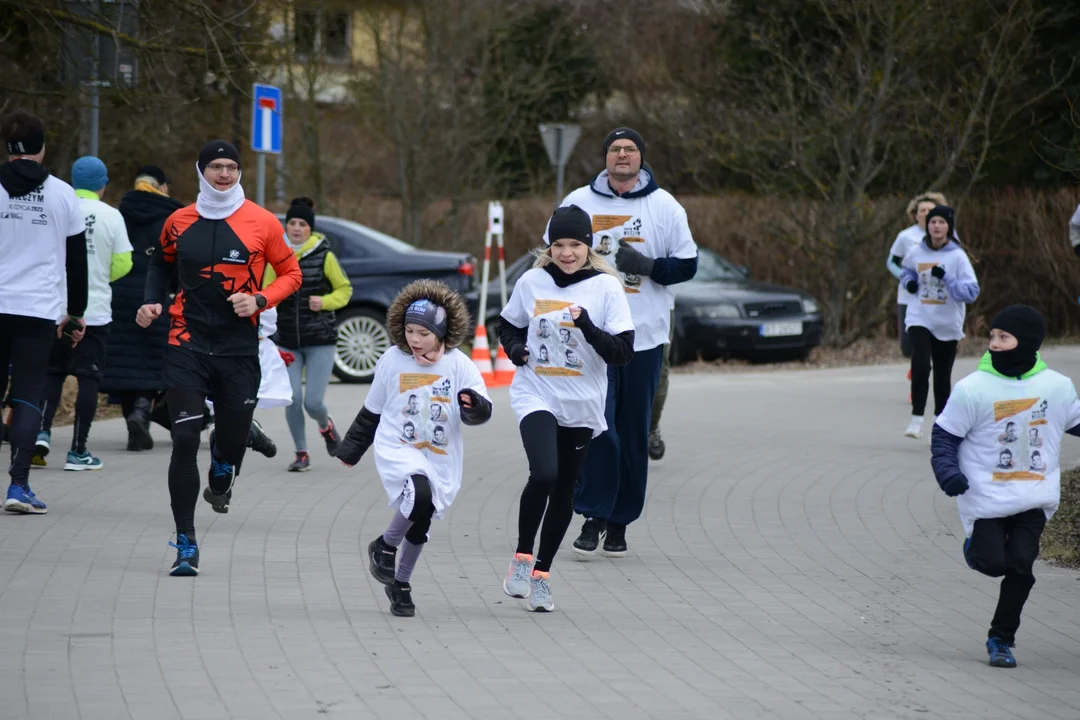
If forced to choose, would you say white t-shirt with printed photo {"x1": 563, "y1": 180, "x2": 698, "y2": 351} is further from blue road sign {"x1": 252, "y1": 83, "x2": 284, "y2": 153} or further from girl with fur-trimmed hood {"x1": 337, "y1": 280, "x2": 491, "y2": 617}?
blue road sign {"x1": 252, "y1": 83, "x2": 284, "y2": 153}

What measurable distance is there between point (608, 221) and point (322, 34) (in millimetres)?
19911

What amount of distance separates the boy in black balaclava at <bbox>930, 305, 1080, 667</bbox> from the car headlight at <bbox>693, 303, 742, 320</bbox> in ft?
44.5

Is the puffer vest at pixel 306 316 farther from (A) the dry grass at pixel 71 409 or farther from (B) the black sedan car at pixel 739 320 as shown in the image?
(B) the black sedan car at pixel 739 320

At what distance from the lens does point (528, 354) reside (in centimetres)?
682

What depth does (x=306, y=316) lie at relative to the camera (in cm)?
1056

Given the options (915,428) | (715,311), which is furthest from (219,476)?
(715,311)

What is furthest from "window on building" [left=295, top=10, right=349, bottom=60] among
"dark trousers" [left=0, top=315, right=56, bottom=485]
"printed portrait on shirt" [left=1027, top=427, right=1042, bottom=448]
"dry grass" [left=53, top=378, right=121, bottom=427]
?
"printed portrait on shirt" [left=1027, top=427, right=1042, bottom=448]

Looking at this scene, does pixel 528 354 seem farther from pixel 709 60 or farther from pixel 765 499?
pixel 709 60

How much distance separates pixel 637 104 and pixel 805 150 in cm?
1705

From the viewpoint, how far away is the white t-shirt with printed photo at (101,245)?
10.2m

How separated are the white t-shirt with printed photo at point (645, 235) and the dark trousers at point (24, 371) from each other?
284cm

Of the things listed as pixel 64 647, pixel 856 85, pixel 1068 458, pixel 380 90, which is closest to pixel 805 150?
pixel 856 85

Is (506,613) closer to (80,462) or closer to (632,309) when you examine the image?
(632,309)

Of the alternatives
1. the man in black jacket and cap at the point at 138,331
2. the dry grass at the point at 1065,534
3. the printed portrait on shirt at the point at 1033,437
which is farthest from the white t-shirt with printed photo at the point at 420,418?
the man in black jacket and cap at the point at 138,331
